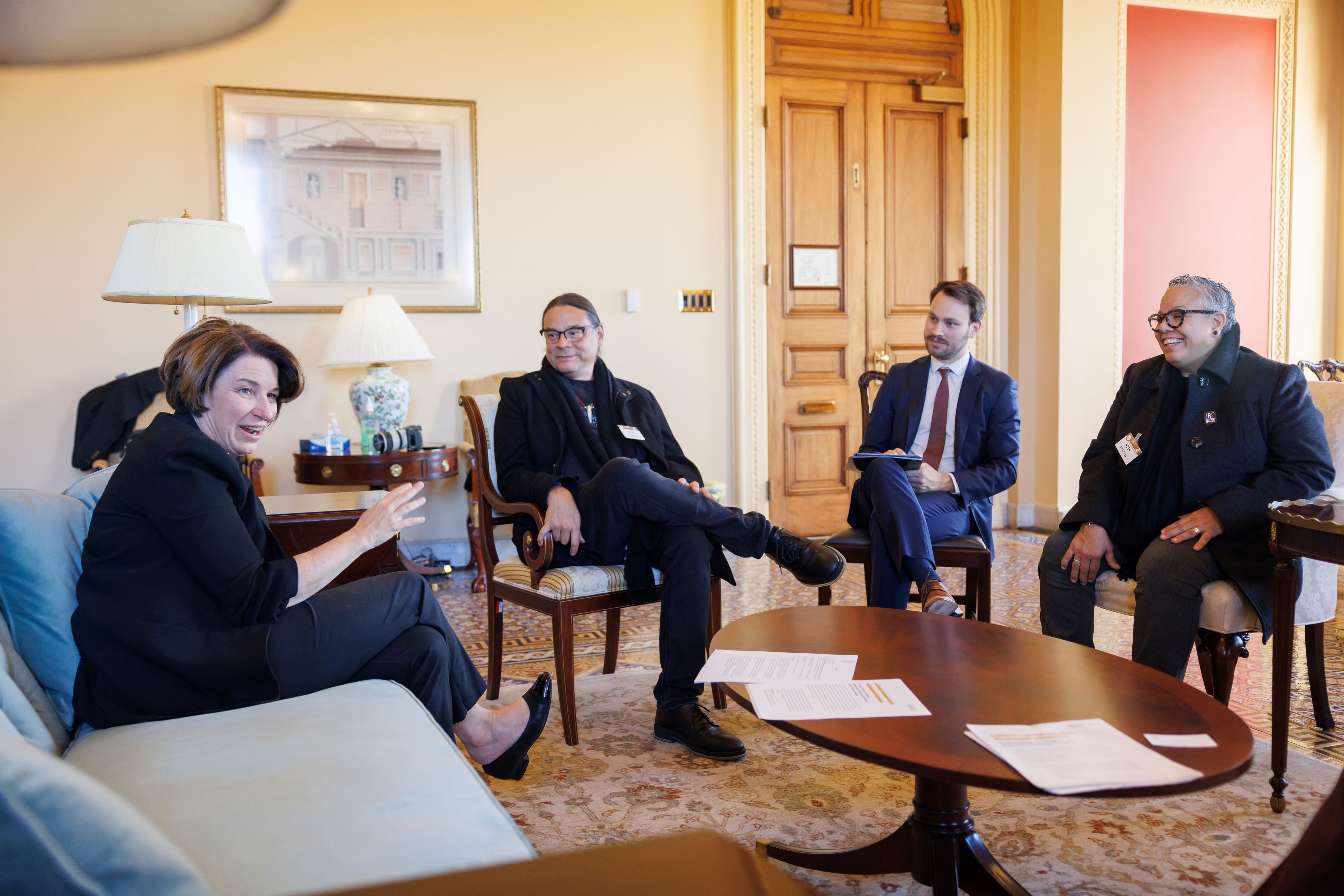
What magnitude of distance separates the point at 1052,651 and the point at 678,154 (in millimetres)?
3851

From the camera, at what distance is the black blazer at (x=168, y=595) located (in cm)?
157

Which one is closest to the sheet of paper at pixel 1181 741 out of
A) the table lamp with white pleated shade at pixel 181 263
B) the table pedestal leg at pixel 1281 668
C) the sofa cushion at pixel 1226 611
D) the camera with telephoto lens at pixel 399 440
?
the table pedestal leg at pixel 1281 668

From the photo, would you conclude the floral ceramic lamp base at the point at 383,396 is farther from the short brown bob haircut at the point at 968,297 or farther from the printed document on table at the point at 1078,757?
the printed document on table at the point at 1078,757

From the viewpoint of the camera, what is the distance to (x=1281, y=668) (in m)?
2.01

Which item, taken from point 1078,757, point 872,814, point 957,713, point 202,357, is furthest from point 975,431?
point 202,357

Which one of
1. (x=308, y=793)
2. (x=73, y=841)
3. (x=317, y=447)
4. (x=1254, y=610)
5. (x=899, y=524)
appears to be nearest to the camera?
(x=73, y=841)

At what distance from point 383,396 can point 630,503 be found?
2034 millimetres

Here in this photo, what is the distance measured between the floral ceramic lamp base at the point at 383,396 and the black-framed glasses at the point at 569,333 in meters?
1.50

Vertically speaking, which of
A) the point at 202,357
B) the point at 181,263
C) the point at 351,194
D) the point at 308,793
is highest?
the point at 351,194

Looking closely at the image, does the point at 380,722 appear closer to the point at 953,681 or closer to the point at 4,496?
the point at 4,496

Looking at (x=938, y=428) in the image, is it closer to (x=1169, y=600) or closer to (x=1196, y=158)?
(x=1169, y=600)

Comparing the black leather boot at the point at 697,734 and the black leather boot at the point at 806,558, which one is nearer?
the black leather boot at the point at 697,734

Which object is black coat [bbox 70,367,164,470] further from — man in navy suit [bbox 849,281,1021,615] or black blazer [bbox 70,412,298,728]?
man in navy suit [bbox 849,281,1021,615]

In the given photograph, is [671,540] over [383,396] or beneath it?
beneath
